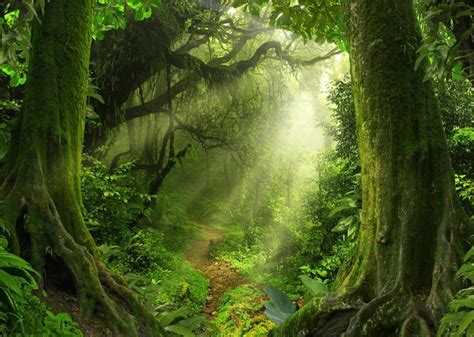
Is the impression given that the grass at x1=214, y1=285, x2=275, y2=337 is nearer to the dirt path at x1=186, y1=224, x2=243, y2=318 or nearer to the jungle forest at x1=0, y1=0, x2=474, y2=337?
the jungle forest at x1=0, y1=0, x2=474, y2=337

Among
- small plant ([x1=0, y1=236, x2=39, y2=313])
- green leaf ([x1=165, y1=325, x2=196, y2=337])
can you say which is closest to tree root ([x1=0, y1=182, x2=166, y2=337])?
green leaf ([x1=165, y1=325, x2=196, y2=337])

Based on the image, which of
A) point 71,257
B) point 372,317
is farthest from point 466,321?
point 71,257

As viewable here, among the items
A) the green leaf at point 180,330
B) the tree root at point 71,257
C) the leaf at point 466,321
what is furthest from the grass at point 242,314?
the leaf at point 466,321

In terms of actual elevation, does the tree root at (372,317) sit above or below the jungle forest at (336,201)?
below

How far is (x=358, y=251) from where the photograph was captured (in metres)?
3.52

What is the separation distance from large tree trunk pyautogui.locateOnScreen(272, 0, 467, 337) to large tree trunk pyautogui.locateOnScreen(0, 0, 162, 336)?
1.48m

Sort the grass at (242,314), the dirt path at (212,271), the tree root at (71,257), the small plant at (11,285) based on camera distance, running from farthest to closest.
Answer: the dirt path at (212,271), the grass at (242,314), the tree root at (71,257), the small plant at (11,285)

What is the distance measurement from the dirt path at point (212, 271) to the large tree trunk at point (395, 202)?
6.53 meters

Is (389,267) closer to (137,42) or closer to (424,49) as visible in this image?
(424,49)

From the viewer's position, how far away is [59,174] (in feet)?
12.0

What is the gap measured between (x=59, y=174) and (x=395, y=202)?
2692 millimetres

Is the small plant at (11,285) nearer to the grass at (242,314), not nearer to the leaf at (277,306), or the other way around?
the leaf at (277,306)

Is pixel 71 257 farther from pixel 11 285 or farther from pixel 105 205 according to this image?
pixel 105 205

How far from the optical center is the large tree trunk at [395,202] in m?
2.95
